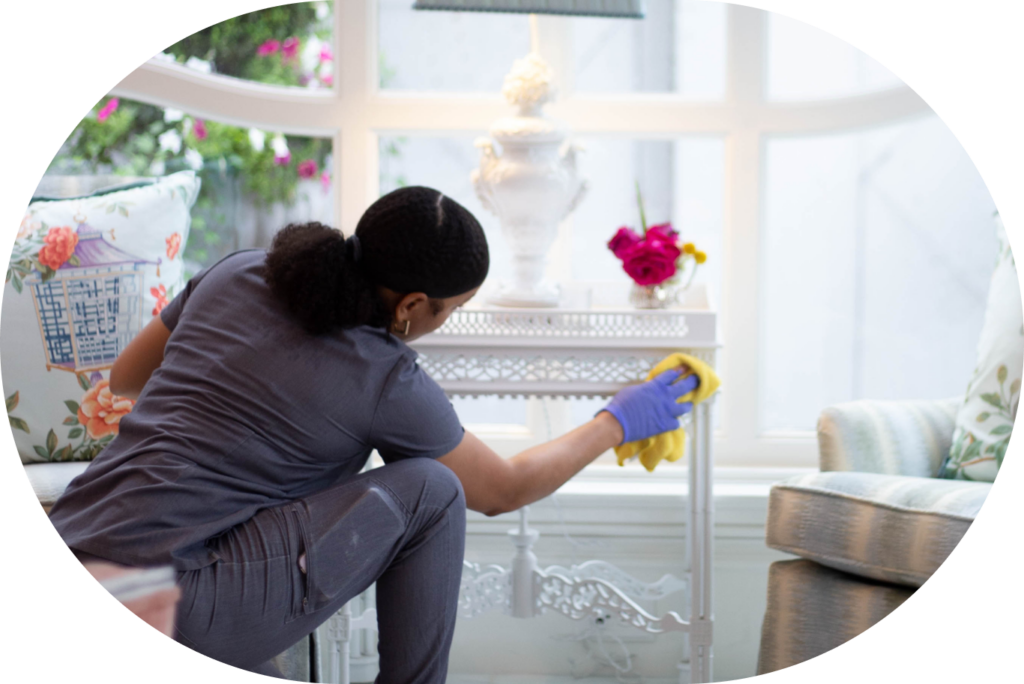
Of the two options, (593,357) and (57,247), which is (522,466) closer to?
(593,357)

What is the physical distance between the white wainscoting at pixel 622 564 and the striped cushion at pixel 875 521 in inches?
21.8

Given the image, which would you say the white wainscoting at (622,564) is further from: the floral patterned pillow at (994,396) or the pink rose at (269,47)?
the pink rose at (269,47)

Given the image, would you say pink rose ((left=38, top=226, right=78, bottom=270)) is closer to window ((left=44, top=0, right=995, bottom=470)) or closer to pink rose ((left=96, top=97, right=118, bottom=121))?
window ((left=44, top=0, right=995, bottom=470))

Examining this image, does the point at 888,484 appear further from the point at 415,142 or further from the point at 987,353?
the point at 415,142

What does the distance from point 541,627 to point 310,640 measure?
689 mm

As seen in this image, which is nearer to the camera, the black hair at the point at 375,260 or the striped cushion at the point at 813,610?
the black hair at the point at 375,260

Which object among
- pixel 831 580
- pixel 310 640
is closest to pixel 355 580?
pixel 310 640

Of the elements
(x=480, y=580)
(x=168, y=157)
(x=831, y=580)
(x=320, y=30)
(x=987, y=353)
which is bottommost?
(x=480, y=580)

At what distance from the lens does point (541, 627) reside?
6.66ft

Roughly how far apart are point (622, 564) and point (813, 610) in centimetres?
66

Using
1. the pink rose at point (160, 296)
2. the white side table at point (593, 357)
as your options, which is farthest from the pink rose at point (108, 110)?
the white side table at point (593, 357)

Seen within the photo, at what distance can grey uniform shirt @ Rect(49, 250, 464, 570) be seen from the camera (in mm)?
1040

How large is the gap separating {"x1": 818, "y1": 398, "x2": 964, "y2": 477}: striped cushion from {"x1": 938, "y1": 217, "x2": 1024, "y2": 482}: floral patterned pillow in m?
0.04

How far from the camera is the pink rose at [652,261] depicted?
5.24ft
